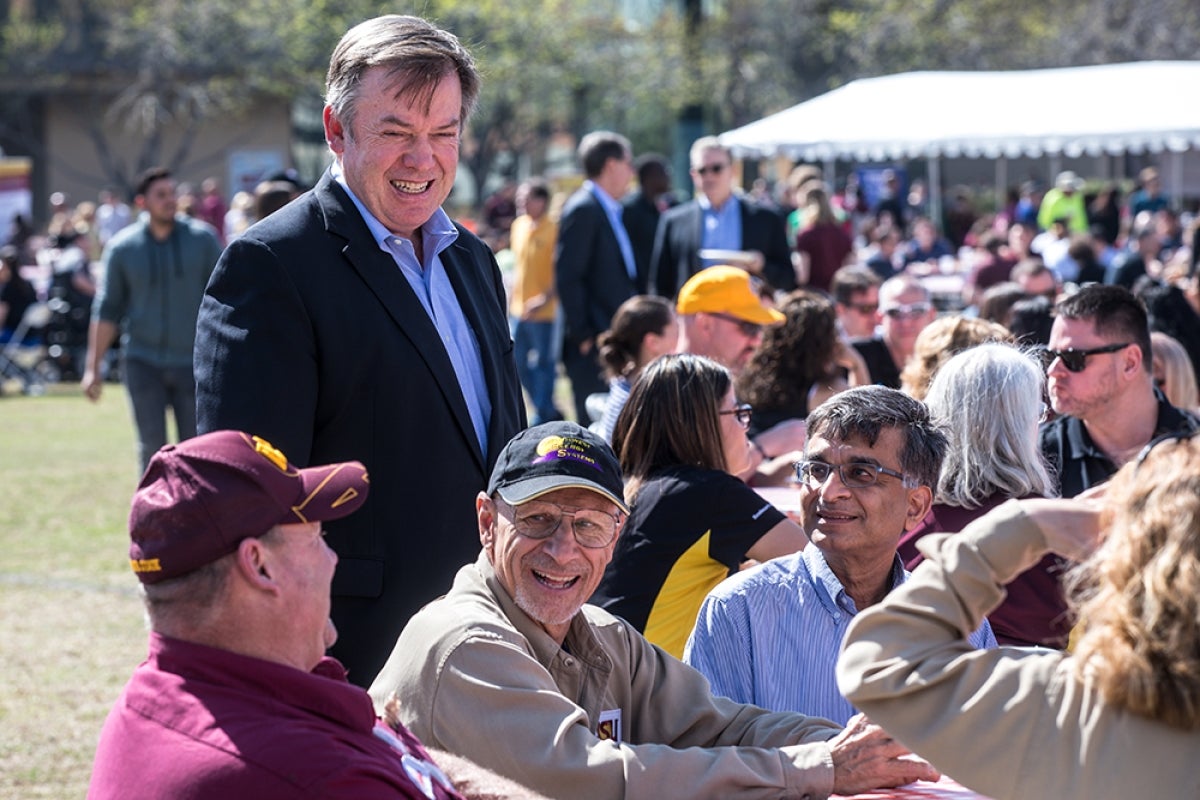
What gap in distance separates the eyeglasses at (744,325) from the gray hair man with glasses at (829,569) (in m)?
3.07

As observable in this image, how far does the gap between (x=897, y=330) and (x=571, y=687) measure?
5.44 m

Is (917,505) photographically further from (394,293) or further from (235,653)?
(235,653)

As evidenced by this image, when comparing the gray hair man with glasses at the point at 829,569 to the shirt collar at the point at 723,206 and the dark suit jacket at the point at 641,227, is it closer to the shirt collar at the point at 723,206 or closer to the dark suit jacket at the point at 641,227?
the shirt collar at the point at 723,206

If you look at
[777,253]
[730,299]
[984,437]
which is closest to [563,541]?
[984,437]

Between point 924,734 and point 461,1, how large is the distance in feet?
120

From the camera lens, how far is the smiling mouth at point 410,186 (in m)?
3.35

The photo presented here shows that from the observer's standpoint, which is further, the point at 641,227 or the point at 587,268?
the point at 641,227

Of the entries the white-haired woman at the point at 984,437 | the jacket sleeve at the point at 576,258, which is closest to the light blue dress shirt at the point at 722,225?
the jacket sleeve at the point at 576,258

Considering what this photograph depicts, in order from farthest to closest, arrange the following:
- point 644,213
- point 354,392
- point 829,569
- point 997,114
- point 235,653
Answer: point 997,114, point 644,213, point 829,569, point 354,392, point 235,653

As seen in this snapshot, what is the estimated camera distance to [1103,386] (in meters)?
5.24

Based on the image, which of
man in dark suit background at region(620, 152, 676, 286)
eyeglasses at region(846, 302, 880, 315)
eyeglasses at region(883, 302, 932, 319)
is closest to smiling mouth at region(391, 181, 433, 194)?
eyeglasses at region(883, 302, 932, 319)

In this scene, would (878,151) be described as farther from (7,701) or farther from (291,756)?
(291,756)

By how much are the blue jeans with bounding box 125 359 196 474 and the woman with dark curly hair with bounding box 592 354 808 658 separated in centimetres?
459

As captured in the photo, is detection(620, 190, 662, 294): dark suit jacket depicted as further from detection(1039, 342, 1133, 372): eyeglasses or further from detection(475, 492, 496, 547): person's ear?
detection(475, 492, 496, 547): person's ear
